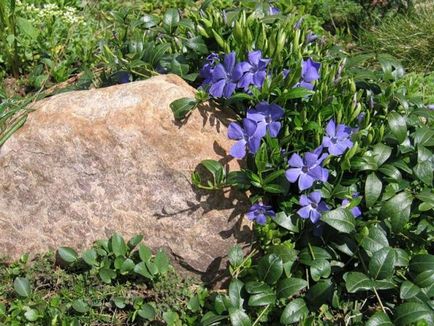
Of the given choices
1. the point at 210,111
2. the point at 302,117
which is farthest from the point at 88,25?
the point at 302,117

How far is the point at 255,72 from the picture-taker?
9.71 ft

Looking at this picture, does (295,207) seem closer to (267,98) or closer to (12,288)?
(267,98)

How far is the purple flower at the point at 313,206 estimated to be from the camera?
283 cm

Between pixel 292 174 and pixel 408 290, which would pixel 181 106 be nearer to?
pixel 292 174

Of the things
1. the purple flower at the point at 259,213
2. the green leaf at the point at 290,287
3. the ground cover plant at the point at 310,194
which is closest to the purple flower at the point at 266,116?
the ground cover plant at the point at 310,194

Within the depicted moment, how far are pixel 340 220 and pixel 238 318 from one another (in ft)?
1.92

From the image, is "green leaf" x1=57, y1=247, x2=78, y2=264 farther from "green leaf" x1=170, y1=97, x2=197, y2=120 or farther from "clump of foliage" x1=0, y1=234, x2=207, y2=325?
"green leaf" x1=170, y1=97, x2=197, y2=120

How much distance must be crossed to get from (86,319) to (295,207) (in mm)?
1050

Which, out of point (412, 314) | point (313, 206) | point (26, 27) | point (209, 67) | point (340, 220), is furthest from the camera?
point (26, 27)

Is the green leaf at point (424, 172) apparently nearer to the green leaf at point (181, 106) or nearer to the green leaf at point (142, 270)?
the green leaf at point (181, 106)

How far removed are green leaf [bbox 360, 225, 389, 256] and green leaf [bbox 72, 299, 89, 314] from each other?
1.23 meters

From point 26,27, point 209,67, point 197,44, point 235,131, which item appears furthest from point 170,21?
point 26,27

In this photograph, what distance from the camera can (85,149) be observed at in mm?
2984

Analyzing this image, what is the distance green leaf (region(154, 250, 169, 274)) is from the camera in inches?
116
